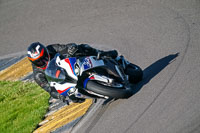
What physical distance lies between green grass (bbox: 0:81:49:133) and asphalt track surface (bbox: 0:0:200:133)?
1876 mm

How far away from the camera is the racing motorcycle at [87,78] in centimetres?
662

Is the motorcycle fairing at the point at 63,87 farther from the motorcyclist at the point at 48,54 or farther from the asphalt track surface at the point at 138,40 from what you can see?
the asphalt track surface at the point at 138,40

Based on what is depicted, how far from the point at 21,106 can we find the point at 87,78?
3506 millimetres

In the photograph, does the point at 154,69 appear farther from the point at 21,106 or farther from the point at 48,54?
the point at 21,106

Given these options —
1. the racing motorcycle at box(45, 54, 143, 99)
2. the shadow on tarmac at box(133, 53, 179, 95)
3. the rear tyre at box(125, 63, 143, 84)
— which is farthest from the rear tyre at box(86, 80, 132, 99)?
the rear tyre at box(125, 63, 143, 84)

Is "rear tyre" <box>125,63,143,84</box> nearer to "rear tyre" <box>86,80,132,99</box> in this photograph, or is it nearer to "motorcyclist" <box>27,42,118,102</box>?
"motorcyclist" <box>27,42,118,102</box>

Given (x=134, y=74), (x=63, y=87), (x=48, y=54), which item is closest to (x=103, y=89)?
(x=63, y=87)

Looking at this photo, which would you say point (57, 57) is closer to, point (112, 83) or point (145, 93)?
point (112, 83)

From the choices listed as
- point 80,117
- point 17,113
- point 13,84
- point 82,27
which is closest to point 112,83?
point 80,117

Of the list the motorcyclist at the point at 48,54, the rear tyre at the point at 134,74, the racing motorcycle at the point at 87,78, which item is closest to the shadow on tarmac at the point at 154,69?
the rear tyre at the point at 134,74

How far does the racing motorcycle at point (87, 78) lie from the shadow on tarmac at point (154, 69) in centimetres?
70

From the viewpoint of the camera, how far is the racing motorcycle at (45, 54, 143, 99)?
662 centimetres

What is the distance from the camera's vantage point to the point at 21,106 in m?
9.52

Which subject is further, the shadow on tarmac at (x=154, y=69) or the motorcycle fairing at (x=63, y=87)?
the shadow on tarmac at (x=154, y=69)
